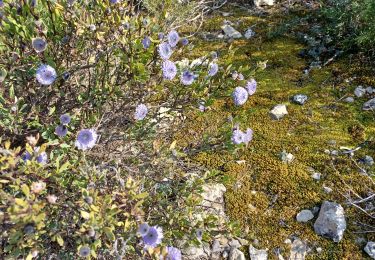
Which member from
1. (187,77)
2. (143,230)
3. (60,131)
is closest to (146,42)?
(187,77)

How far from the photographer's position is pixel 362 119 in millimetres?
3141

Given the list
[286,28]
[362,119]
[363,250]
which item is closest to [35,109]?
[363,250]

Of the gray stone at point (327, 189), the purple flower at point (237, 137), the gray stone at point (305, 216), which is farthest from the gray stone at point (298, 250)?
the purple flower at point (237, 137)

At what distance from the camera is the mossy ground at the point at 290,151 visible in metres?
2.58

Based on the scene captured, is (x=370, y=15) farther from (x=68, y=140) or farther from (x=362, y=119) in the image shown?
(x=68, y=140)

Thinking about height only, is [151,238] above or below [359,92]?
above

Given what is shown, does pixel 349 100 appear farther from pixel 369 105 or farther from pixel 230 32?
pixel 230 32

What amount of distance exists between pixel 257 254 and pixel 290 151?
0.84m

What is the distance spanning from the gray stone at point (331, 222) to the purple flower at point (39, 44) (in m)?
1.87

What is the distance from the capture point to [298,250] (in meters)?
2.49

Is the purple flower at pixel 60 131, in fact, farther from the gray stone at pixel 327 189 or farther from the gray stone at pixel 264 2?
the gray stone at pixel 264 2

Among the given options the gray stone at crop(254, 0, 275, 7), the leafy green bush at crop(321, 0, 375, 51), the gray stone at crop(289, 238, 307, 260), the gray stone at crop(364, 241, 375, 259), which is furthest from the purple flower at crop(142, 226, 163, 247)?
the gray stone at crop(254, 0, 275, 7)

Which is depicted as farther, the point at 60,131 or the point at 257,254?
the point at 257,254

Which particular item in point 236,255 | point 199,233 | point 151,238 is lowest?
point 236,255
